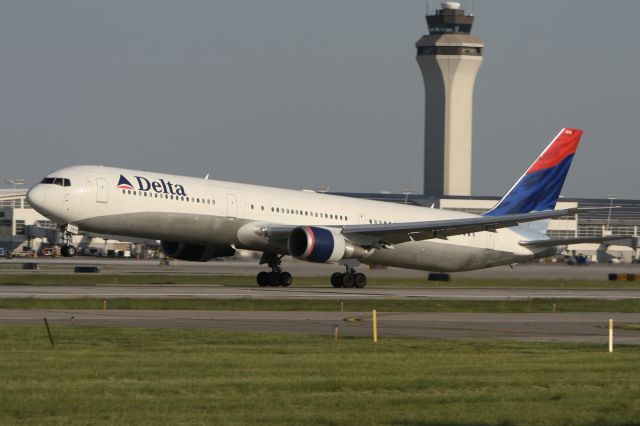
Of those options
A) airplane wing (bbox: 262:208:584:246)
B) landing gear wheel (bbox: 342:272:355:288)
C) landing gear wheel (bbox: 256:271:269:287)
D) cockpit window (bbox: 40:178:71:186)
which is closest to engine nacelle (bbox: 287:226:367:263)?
airplane wing (bbox: 262:208:584:246)

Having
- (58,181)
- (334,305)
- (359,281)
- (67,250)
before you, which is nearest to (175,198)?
(58,181)

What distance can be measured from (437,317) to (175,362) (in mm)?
16234

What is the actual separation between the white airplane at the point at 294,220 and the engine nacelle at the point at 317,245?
0.04 meters

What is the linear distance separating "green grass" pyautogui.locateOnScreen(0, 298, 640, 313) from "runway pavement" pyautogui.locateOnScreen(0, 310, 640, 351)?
2093 millimetres

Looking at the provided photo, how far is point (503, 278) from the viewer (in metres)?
68.2

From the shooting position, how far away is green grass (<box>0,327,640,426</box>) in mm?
16656

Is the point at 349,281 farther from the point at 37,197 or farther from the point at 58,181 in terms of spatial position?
the point at 37,197

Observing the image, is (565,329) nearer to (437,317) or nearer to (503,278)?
(437,317)

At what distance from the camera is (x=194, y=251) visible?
55.3 metres

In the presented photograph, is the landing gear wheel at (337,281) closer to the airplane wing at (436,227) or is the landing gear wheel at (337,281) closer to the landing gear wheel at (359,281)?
the landing gear wheel at (359,281)

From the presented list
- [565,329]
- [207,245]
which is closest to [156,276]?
[207,245]

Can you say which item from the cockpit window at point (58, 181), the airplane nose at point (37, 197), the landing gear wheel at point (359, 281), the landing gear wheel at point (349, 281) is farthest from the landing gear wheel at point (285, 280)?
the airplane nose at point (37, 197)

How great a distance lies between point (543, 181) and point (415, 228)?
41.4 ft

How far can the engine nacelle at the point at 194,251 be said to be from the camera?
54906 mm
